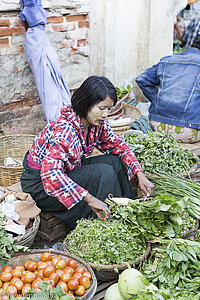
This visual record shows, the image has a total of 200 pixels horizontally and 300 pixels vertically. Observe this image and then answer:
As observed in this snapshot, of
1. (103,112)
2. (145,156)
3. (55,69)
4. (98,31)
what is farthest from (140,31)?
(103,112)

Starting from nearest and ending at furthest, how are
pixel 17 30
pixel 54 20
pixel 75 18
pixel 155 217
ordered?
pixel 155 217 → pixel 17 30 → pixel 54 20 → pixel 75 18

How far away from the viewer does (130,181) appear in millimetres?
3463

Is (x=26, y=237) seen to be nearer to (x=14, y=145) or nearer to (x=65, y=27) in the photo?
A: (x=14, y=145)

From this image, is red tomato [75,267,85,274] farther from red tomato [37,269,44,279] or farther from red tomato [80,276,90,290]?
red tomato [37,269,44,279]

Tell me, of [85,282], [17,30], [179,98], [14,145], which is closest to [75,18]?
[17,30]

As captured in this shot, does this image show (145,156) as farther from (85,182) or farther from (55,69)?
(55,69)

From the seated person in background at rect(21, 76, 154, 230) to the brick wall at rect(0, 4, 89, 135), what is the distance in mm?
1317

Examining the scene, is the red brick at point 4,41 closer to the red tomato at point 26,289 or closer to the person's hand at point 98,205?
the person's hand at point 98,205

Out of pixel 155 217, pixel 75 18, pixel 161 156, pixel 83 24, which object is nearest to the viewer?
pixel 155 217

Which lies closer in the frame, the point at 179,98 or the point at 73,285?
the point at 73,285

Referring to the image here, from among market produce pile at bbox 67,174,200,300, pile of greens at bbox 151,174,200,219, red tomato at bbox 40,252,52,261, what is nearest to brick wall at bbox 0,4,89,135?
pile of greens at bbox 151,174,200,219

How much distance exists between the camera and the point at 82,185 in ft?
10.5

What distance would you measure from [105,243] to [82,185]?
25.1 inches

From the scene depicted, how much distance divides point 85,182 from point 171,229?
0.76 m
